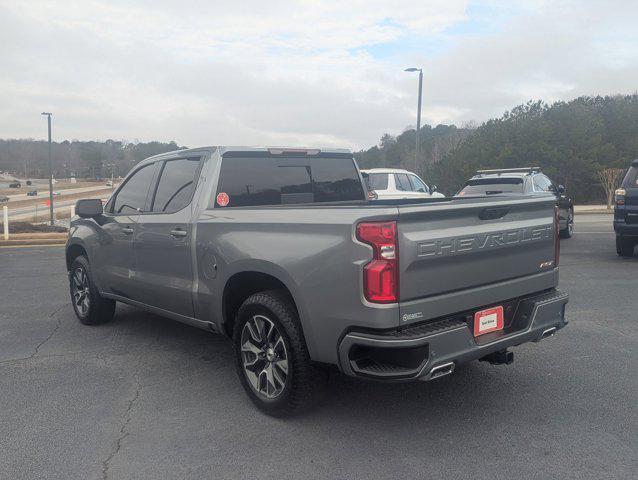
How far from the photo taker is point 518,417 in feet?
12.2

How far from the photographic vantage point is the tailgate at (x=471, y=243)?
313 cm

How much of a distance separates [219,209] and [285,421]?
161 cm

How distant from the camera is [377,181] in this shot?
14992mm

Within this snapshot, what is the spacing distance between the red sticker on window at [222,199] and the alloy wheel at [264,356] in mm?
1045

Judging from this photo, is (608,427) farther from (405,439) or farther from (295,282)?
(295,282)

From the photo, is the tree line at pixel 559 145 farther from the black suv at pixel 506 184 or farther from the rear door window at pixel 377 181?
the black suv at pixel 506 184

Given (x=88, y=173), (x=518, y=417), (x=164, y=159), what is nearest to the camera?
(x=518, y=417)

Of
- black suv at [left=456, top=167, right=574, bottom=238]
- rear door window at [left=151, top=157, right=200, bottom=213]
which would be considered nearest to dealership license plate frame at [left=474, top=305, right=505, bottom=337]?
rear door window at [left=151, top=157, right=200, bottom=213]

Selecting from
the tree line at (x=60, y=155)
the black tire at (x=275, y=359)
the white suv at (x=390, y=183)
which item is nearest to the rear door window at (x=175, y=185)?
the black tire at (x=275, y=359)

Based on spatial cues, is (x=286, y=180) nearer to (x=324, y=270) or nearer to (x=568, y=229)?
(x=324, y=270)

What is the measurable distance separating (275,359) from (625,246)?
920 centimetres

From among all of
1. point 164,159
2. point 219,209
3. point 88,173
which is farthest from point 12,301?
point 88,173

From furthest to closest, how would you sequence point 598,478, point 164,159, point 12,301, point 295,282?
point 12,301 → point 164,159 → point 295,282 → point 598,478

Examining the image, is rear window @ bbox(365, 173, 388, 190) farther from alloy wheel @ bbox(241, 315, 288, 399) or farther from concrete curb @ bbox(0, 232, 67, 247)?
alloy wheel @ bbox(241, 315, 288, 399)
